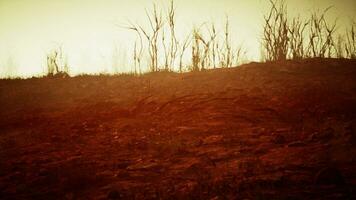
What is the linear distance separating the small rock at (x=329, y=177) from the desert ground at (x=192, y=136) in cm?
1

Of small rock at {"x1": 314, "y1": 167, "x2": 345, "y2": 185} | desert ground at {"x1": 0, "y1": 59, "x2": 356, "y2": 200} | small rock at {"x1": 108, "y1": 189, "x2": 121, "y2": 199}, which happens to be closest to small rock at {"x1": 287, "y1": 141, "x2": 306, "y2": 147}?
desert ground at {"x1": 0, "y1": 59, "x2": 356, "y2": 200}

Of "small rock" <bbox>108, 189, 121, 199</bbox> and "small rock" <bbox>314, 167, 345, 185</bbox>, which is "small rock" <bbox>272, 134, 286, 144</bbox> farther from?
"small rock" <bbox>108, 189, 121, 199</bbox>

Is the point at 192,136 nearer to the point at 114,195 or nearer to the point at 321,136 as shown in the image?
the point at 321,136

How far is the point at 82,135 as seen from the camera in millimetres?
7512

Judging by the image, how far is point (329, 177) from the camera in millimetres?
4270

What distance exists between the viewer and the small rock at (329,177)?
166 inches

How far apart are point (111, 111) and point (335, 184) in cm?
614

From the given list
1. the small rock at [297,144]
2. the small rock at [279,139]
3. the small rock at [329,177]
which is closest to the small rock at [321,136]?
the small rock at [297,144]

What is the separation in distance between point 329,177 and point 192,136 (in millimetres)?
2968

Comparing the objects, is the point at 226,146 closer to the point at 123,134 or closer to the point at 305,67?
the point at 123,134

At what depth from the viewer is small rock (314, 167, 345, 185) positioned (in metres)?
4.23

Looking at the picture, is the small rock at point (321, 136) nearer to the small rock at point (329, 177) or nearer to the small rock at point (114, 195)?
the small rock at point (329, 177)

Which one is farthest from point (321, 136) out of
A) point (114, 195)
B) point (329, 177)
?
point (114, 195)

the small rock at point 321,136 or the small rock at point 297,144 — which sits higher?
the small rock at point 321,136
